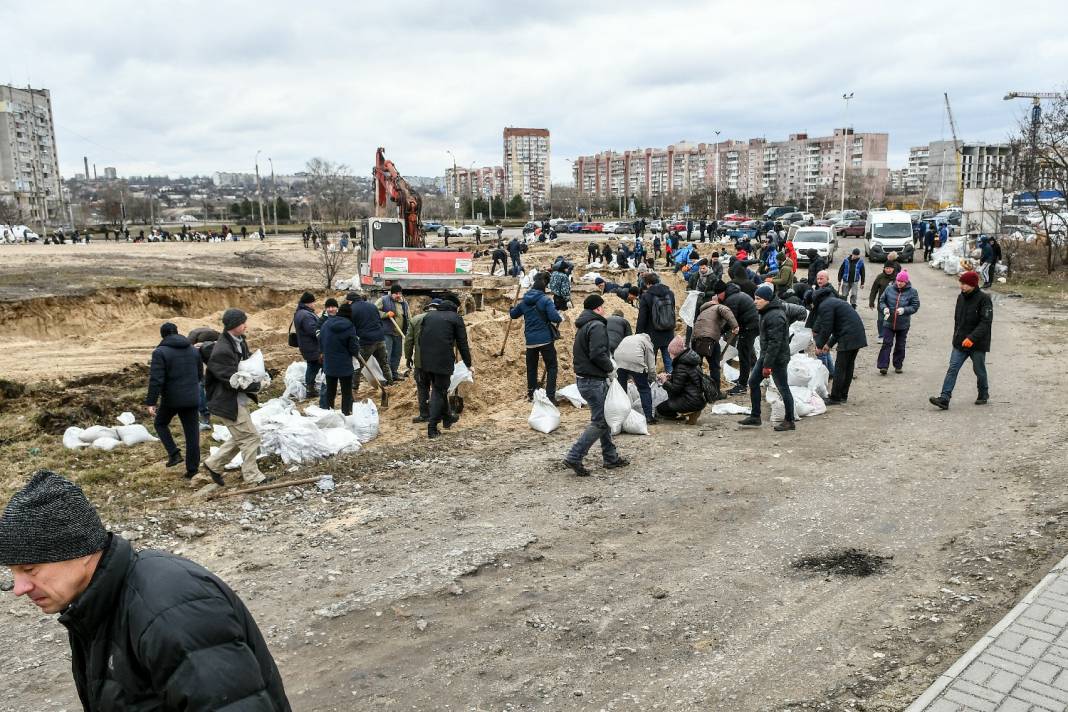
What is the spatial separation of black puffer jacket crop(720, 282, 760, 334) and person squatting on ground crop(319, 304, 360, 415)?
15.9ft

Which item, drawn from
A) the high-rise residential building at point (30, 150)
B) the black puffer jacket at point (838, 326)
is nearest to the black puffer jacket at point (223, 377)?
the black puffer jacket at point (838, 326)

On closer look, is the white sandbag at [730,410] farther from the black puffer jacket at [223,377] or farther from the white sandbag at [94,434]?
the white sandbag at [94,434]

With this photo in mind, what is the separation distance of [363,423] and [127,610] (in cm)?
733

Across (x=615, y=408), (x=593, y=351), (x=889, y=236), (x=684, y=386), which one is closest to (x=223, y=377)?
(x=593, y=351)

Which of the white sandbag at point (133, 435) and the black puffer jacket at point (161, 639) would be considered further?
the white sandbag at point (133, 435)

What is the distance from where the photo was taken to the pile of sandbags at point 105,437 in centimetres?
918

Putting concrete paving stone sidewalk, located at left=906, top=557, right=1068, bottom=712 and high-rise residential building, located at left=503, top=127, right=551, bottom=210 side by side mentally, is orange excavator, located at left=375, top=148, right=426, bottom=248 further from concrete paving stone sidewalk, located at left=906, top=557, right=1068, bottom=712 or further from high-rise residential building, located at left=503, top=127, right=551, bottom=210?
high-rise residential building, located at left=503, top=127, right=551, bottom=210

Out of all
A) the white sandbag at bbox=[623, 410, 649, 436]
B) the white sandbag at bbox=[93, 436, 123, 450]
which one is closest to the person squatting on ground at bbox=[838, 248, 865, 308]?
the white sandbag at bbox=[623, 410, 649, 436]

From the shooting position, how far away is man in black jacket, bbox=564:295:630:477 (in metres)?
7.48

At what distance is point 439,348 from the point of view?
8750 mm

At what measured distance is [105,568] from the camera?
6.53 ft

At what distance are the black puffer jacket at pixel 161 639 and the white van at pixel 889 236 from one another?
30167 millimetres

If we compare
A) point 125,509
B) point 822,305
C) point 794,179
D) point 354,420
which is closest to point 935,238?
point 822,305

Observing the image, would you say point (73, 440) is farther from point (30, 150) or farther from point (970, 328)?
point (30, 150)
